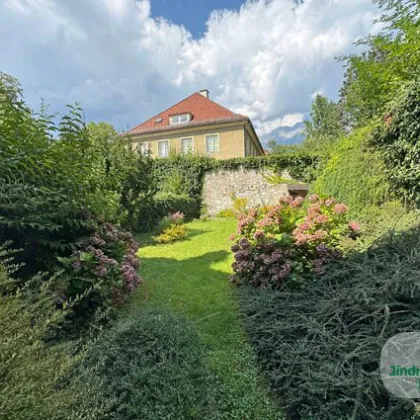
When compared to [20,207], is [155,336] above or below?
below

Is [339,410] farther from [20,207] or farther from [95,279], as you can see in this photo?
[20,207]

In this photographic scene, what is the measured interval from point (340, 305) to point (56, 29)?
5.88 metres

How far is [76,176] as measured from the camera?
10.1 feet

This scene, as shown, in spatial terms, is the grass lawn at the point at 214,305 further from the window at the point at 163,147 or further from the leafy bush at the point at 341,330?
the window at the point at 163,147

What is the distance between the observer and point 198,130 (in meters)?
18.8

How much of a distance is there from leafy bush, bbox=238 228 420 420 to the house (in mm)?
15333

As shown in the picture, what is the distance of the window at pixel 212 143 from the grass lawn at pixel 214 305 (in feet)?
40.8

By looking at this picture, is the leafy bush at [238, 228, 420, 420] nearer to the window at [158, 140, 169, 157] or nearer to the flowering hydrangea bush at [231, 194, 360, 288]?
the flowering hydrangea bush at [231, 194, 360, 288]

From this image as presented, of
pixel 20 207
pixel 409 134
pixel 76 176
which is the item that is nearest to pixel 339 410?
pixel 20 207

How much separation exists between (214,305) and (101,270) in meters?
1.49

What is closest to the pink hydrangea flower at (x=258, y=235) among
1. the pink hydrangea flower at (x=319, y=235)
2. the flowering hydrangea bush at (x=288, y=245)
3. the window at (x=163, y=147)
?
the flowering hydrangea bush at (x=288, y=245)

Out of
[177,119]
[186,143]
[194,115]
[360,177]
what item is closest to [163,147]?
[186,143]

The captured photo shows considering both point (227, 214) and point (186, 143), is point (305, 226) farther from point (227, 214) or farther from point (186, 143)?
point (186, 143)

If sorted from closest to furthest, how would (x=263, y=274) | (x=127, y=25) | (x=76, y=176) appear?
(x=76, y=176) → (x=263, y=274) → (x=127, y=25)
